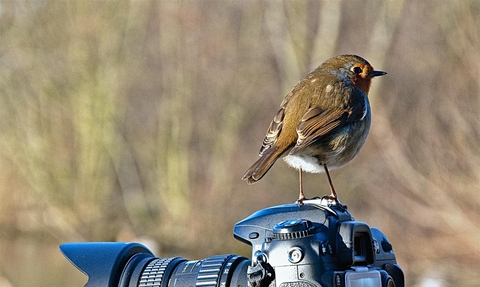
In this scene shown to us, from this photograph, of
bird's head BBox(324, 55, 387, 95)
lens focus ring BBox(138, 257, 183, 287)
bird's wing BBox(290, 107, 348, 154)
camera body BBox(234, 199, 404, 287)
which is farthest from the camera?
bird's head BBox(324, 55, 387, 95)

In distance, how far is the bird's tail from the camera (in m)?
3.64

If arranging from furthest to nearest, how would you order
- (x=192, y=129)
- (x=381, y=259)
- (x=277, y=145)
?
(x=192, y=129) < (x=277, y=145) < (x=381, y=259)

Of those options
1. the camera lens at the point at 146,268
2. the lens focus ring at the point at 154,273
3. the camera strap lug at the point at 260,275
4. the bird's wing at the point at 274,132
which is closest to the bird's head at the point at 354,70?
the bird's wing at the point at 274,132

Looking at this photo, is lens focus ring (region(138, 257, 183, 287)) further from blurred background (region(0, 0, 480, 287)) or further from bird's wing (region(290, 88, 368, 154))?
blurred background (region(0, 0, 480, 287))

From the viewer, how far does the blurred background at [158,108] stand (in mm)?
14469

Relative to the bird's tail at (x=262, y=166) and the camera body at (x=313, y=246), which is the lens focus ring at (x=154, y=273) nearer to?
the camera body at (x=313, y=246)

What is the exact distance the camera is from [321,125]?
159 inches

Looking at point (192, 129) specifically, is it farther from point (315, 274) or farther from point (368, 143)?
point (315, 274)

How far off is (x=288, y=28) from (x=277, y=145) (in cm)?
1158

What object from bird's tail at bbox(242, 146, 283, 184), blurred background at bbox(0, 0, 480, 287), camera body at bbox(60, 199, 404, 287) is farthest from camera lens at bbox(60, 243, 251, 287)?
blurred background at bbox(0, 0, 480, 287)

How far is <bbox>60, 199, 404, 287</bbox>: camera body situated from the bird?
22.7 inches

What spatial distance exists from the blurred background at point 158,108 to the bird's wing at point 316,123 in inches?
381

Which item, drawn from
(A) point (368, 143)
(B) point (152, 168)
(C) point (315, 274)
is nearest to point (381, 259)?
(C) point (315, 274)

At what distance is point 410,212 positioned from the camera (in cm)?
1238
